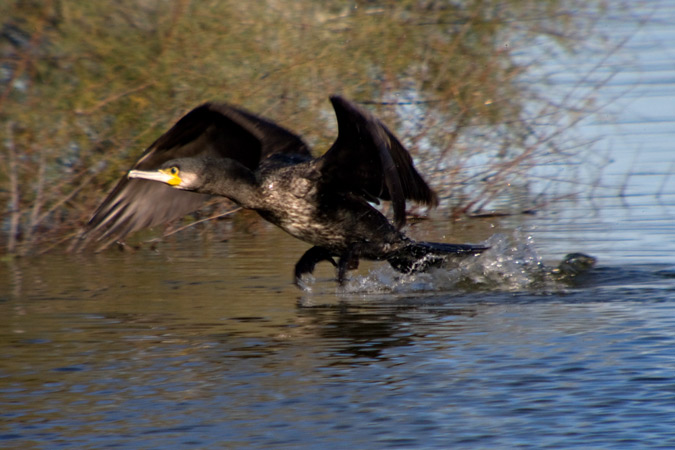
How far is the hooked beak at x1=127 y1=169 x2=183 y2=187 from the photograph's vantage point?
6.34 metres

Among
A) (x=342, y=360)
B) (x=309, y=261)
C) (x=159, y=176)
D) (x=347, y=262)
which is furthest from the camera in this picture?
(x=309, y=261)

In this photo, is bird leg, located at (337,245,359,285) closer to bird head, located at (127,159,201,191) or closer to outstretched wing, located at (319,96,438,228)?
outstretched wing, located at (319,96,438,228)

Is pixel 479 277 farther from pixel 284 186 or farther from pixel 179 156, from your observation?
pixel 179 156

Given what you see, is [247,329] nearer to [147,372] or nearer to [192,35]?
[147,372]

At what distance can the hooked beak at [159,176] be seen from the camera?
6.34 metres

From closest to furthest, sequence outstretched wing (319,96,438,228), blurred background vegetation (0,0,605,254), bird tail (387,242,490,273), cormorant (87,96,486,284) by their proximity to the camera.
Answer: outstretched wing (319,96,438,228), cormorant (87,96,486,284), bird tail (387,242,490,273), blurred background vegetation (0,0,605,254)

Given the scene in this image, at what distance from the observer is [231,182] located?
659cm

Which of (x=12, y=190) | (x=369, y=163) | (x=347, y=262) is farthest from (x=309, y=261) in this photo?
(x=12, y=190)

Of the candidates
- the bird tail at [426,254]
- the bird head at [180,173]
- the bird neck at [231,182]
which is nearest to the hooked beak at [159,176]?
the bird head at [180,173]

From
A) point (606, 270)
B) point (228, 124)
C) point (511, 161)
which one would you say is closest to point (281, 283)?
point (228, 124)

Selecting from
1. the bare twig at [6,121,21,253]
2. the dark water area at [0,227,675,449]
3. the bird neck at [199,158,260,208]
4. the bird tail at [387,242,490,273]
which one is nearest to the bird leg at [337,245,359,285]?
the dark water area at [0,227,675,449]

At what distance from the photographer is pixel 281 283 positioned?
7.16 m

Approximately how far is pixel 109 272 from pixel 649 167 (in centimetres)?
Answer: 528

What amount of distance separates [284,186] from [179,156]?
91cm
